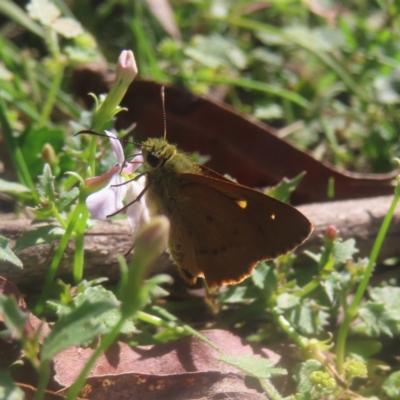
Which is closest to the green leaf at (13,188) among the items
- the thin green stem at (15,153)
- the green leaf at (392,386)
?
the thin green stem at (15,153)

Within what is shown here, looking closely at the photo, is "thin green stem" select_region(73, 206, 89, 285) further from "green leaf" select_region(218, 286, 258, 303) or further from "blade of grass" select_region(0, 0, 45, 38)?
"blade of grass" select_region(0, 0, 45, 38)

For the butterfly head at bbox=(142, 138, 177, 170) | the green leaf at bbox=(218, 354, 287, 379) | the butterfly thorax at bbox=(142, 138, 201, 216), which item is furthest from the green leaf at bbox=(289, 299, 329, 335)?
the butterfly head at bbox=(142, 138, 177, 170)

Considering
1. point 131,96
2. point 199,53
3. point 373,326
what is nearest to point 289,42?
point 199,53

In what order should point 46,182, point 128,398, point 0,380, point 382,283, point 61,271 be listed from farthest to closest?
1. point 382,283
2. point 61,271
3. point 46,182
4. point 128,398
5. point 0,380

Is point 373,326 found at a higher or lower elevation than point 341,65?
lower

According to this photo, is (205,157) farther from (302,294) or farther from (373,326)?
(373,326)

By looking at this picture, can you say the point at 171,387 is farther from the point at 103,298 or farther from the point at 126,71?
the point at 126,71

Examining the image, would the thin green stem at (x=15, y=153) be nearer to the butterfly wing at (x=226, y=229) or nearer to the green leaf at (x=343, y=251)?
the butterfly wing at (x=226, y=229)
